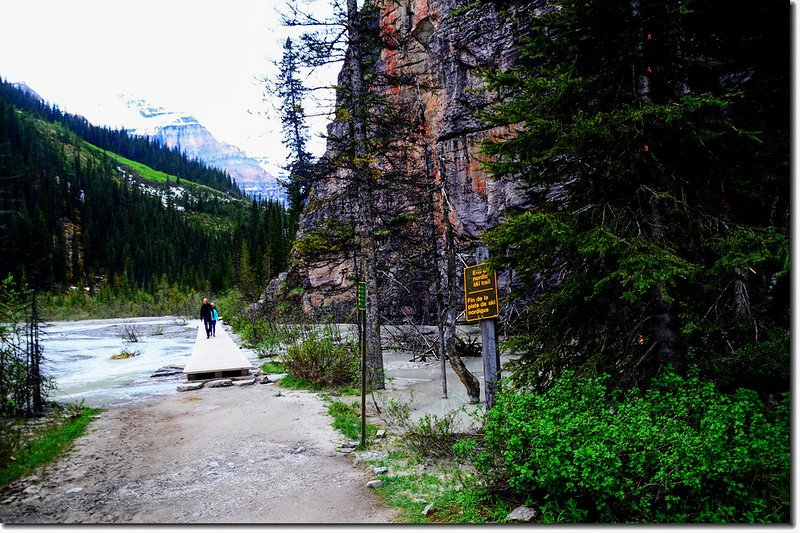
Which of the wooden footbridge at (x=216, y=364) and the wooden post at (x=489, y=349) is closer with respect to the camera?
the wooden post at (x=489, y=349)

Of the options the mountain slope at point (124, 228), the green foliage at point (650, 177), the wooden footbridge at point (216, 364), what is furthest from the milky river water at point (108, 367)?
the mountain slope at point (124, 228)

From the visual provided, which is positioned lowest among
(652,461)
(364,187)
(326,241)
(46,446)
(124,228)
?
(46,446)

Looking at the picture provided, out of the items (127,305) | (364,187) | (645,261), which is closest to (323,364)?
(364,187)

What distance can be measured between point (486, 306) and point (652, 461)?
8.34 ft

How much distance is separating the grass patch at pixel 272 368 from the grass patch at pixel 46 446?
516cm

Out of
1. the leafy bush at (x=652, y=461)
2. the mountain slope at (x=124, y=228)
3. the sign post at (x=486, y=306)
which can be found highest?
the mountain slope at (x=124, y=228)

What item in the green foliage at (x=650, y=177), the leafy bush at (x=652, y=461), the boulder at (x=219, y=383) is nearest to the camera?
the leafy bush at (x=652, y=461)

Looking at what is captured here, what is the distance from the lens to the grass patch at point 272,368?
546 inches

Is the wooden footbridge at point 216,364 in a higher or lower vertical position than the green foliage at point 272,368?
higher

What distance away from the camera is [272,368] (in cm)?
1448

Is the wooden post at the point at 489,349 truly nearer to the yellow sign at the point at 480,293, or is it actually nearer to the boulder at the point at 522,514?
the yellow sign at the point at 480,293

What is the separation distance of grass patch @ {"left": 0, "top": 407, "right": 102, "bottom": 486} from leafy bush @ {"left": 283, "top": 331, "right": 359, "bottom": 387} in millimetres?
4159

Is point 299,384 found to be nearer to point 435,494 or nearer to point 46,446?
point 46,446

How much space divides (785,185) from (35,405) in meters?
11.2
